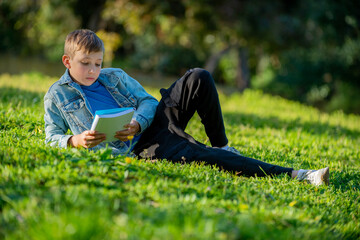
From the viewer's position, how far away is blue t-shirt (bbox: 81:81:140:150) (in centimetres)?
344

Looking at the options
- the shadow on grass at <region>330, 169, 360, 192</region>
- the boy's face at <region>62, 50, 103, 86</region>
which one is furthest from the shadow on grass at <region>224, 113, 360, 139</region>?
the boy's face at <region>62, 50, 103, 86</region>

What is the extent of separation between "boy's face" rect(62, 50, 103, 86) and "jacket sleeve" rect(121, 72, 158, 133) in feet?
1.48

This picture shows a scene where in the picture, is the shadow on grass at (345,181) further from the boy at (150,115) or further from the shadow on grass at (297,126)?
the shadow on grass at (297,126)

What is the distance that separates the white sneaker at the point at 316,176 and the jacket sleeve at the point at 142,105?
1.41 metres

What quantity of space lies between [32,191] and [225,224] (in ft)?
3.64

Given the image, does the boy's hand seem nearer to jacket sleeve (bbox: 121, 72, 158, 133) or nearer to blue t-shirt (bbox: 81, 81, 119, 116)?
jacket sleeve (bbox: 121, 72, 158, 133)

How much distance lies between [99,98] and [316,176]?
204 cm

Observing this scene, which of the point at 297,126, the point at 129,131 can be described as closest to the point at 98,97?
the point at 129,131

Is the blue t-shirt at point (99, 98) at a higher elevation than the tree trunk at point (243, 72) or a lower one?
higher

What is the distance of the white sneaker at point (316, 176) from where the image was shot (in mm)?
3258

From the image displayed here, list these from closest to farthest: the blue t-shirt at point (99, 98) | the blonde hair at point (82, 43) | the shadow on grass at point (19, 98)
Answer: the blonde hair at point (82, 43)
the blue t-shirt at point (99, 98)
the shadow on grass at point (19, 98)

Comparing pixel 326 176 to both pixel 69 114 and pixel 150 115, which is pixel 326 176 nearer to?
pixel 150 115

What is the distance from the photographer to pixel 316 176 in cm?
328

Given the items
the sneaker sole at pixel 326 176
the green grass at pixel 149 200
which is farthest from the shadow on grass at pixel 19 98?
the sneaker sole at pixel 326 176
